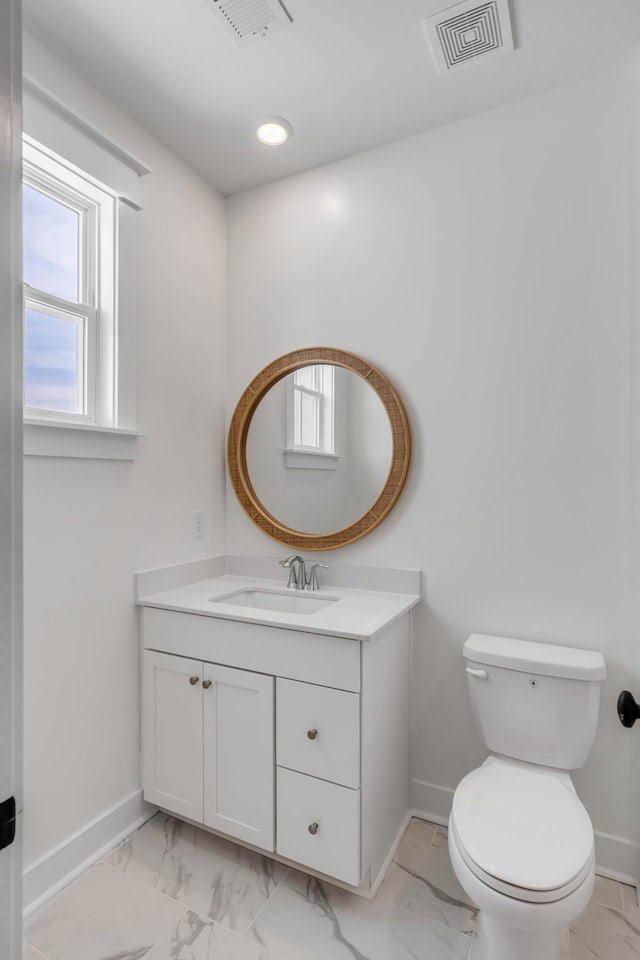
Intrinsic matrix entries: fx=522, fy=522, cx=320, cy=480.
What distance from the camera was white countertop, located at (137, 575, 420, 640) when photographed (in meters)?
1.57

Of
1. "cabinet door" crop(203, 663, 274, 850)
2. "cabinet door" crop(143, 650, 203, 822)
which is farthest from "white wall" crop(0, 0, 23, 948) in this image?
"cabinet door" crop(143, 650, 203, 822)

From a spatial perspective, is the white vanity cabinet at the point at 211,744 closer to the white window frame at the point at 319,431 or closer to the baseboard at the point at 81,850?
the baseboard at the point at 81,850

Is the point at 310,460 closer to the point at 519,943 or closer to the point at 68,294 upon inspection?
the point at 68,294

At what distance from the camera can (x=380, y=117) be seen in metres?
1.92

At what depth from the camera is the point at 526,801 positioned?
4.49 feet

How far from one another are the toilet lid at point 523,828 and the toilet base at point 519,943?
0.15 metres

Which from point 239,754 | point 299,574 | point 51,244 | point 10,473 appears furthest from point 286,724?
point 51,244

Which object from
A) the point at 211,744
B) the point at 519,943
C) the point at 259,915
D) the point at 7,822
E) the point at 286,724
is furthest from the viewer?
the point at 211,744

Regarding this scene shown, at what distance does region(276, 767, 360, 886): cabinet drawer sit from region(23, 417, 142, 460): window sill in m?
1.16

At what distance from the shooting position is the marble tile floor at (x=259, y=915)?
4.54ft

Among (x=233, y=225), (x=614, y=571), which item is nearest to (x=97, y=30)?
(x=233, y=225)

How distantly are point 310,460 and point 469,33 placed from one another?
4.83 feet

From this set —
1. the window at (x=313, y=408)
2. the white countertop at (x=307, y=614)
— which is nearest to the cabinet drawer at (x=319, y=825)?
the white countertop at (x=307, y=614)

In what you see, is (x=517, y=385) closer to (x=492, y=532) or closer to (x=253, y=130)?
(x=492, y=532)
